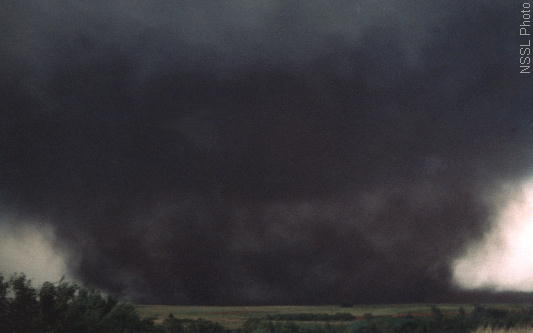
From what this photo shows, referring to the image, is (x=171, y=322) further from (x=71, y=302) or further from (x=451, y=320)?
(x=451, y=320)

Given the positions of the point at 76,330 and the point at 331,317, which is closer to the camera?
the point at 76,330

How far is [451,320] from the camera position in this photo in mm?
32156

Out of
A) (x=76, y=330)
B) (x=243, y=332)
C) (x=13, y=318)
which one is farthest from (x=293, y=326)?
(x=13, y=318)

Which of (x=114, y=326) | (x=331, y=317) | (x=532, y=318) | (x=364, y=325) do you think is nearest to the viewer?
(x=114, y=326)

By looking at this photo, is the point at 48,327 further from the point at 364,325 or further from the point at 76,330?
the point at 364,325

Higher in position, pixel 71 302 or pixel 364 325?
pixel 71 302

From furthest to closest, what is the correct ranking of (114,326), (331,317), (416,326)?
(331,317) → (416,326) → (114,326)

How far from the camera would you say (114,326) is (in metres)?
26.2

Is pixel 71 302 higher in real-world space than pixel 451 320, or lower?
higher

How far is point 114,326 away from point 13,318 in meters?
4.82

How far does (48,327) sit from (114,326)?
144 inches

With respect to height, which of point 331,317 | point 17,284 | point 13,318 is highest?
point 17,284

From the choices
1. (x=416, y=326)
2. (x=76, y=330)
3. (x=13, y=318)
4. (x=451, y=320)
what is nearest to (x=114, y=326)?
(x=76, y=330)

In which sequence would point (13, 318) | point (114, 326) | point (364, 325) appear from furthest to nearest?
1. point (364, 325)
2. point (114, 326)
3. point (13, 318)
